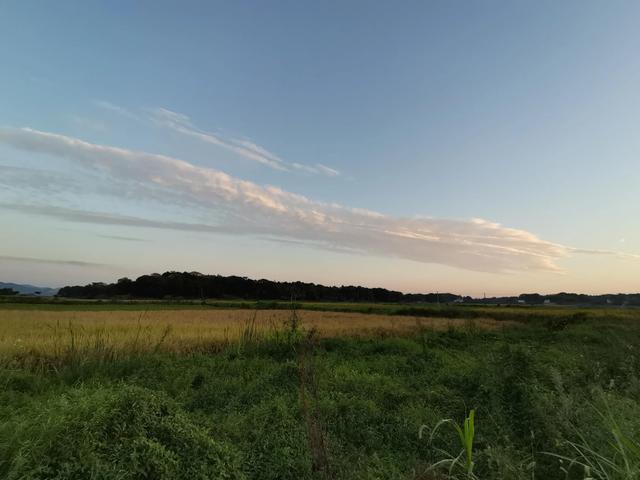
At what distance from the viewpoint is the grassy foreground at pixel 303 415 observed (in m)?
3.68

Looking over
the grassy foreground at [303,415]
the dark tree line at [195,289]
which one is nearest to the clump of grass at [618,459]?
the grassy foreground at [303,415]

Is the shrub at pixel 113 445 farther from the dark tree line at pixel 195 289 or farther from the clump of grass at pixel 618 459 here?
the dark tree line at pixel 195 289

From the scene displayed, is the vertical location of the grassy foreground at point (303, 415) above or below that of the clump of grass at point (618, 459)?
below

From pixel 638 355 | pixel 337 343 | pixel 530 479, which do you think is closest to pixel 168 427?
pixel 530 479

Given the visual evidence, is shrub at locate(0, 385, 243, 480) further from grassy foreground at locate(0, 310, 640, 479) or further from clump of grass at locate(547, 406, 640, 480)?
clump of grass at locate(547, 406, 640, 480)

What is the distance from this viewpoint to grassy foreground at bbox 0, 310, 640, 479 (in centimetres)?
368

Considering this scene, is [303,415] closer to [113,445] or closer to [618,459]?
[113,445]

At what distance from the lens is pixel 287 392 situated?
26.1ft

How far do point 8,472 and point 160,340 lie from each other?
30.9 feet

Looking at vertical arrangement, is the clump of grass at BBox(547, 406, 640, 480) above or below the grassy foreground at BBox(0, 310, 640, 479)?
above

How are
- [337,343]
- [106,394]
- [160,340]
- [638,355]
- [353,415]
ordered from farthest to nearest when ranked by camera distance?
1. [337,343]
2. [160,340]
3. [638,355]
4. [353,415]
5. [106,394]

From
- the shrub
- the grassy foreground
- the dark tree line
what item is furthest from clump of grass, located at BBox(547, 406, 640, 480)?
the dark tree line

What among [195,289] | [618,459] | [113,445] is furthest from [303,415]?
[195,289]

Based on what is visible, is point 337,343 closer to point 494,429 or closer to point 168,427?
point 494,429
